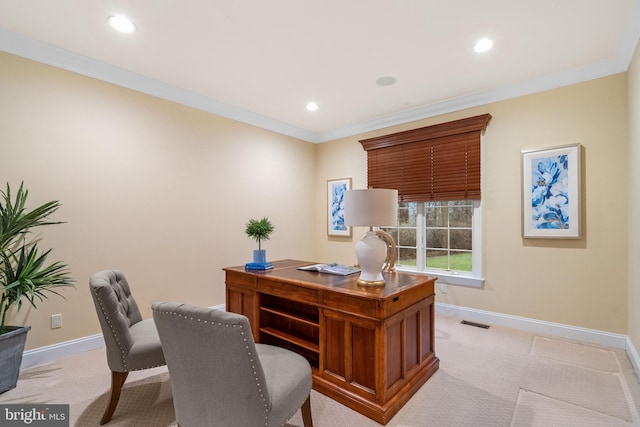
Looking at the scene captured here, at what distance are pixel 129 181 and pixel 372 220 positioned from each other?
8.67 ft

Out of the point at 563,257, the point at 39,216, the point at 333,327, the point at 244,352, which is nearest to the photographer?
the point at 244,352

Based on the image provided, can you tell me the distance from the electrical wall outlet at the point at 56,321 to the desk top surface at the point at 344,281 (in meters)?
1.56

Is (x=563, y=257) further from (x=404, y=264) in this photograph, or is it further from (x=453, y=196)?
(x=404, y=264)

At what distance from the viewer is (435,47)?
2.67 m

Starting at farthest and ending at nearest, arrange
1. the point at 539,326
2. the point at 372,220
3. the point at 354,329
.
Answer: the point at 539,326 → the point at 372,220 → the point at 354,329

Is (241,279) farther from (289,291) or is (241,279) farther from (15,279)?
(15,279)

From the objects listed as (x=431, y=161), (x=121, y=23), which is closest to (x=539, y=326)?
(x=431, y=161)

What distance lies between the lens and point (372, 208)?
6.90ft

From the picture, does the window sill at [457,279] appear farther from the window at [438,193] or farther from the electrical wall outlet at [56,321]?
the electrical wall outlet at [56,321]

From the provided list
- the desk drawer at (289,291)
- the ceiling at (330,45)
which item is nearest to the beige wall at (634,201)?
the ceiling at (330,45)

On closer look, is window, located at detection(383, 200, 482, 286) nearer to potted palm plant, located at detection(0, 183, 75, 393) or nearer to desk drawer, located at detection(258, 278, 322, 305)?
desk drawer, located at detection(258, 278, 322, 305)

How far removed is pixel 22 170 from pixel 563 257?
5.21 m

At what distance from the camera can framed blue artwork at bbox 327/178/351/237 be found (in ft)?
16.4

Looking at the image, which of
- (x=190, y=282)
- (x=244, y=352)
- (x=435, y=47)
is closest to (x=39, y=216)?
(x=190, y=282)
